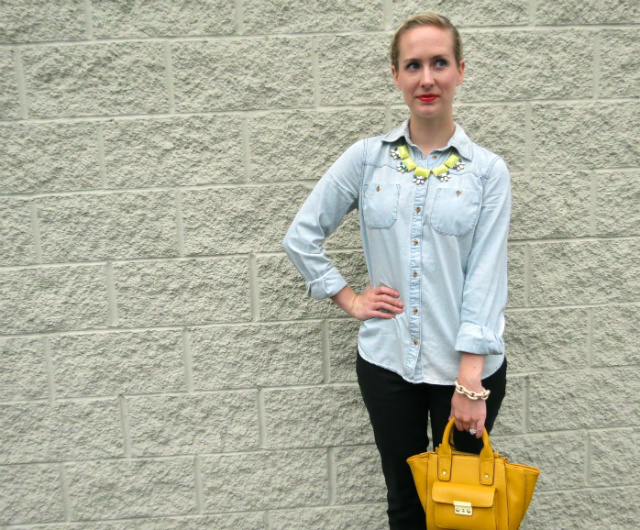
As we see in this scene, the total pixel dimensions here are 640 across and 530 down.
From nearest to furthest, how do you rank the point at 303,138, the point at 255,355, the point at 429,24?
the point at 429,24 → the point at 303,138 → the point at 255,355

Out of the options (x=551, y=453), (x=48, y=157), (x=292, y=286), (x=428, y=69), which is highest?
(x=428, y=69)

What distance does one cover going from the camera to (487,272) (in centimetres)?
171

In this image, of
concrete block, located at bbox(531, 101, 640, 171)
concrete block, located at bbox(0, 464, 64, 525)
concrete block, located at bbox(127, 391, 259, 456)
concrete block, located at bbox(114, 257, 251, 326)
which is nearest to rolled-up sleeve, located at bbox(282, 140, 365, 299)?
concrete block, located at bbox(114, 257, 251, 326)

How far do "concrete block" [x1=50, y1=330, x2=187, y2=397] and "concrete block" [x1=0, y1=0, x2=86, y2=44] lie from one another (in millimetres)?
1164

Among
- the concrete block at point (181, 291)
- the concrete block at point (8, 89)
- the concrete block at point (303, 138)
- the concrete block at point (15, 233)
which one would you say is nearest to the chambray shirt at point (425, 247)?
the concrete block at point (303, 138)

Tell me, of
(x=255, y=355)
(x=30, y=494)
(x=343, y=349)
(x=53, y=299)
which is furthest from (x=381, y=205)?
(x=30, y=494)

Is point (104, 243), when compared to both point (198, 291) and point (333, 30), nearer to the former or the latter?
point (198, 291)

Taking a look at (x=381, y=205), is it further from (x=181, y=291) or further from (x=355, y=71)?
(x=181, y=291)

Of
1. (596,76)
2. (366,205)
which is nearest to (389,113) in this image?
(366,205)

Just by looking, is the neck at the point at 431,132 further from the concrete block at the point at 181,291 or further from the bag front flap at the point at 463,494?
the bag front flap at the point at 463,494

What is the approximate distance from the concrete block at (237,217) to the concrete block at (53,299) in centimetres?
42

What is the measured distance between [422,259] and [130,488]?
5.31 feet

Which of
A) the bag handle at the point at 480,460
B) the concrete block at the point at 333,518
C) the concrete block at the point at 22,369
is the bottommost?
the concrete block at the point at 333,518

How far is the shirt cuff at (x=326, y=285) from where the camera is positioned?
1919mm
